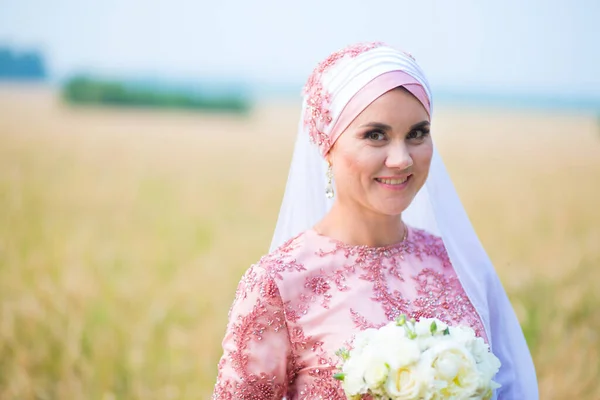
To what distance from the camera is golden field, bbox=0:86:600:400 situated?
354 centimetres

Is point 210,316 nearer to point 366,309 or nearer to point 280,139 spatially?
point 366,309

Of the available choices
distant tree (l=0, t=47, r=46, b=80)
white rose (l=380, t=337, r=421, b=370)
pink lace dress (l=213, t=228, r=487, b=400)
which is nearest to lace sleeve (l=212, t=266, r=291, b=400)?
pink lace dress (l=213, t=228, r=487, b=400)

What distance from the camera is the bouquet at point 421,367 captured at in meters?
1.52

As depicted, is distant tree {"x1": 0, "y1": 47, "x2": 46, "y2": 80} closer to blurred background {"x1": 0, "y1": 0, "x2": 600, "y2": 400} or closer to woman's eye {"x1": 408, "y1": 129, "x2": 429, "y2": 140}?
blurred background {"x1": 0, "y1": 0, "x2": 600, "y2": 400}

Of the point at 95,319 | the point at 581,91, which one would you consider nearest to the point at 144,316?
the point at 95,319

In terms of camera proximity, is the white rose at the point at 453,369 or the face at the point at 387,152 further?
the face at the point at 387,152

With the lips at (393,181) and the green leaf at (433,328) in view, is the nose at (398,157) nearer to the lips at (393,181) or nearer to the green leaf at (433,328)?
the lips at (393,181)

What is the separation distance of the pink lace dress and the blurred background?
1.73 metres

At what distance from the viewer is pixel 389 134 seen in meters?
1.86

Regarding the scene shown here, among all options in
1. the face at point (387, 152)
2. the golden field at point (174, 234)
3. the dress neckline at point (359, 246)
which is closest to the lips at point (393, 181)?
the face at point (387, 152)

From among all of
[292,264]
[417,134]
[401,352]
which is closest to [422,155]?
[417,134]

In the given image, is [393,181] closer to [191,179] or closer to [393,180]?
[393,180]

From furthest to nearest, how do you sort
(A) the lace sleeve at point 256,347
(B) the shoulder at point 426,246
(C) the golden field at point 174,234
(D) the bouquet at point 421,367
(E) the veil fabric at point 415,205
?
(C) the golden field at point 174,234
(B) the shoulder at point 426,246
(E) the veil fabric at point 415,205
(A) the lace sleeve at point 256,347
(D) the bouquet at point 421,367

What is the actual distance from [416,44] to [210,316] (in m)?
2.60
